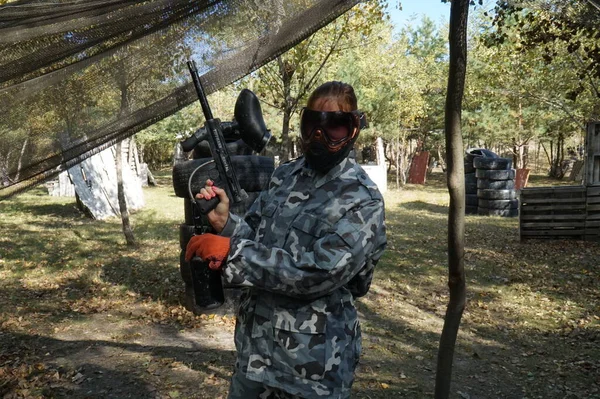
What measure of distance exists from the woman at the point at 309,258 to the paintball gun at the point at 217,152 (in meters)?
0.17

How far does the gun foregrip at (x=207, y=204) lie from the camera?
82.0 inches

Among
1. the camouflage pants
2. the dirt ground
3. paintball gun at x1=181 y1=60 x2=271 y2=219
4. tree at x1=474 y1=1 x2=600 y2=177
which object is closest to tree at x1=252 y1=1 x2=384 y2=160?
tree at x1=474 y1=1 x2=600 y2=177

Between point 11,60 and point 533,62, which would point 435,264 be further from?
point 533,62

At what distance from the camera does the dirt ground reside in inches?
172

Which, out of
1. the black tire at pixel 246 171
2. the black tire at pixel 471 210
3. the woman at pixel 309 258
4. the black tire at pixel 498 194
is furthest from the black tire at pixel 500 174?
the woman at pixel 309 258

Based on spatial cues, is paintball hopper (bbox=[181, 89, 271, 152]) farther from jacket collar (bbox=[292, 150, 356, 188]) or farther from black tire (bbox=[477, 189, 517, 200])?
black tire (bbox=[477, 189, 517, 200])

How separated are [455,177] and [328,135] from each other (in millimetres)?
1336

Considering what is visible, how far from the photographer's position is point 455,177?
315cm

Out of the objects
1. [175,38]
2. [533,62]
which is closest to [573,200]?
[533,62]

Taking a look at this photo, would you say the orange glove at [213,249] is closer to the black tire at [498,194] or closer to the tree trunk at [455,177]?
the tree trunk at [455,177]

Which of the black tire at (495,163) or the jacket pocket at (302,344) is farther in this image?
the black tire at (495,163)

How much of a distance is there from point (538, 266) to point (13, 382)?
7596mm

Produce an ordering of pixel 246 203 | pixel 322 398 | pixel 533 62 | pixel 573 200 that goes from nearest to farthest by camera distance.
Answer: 1. pixel 322 398
2. pixel 246 203
3. pixel 573 200
4. pixel 533 62

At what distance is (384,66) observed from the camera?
26.9 meters
